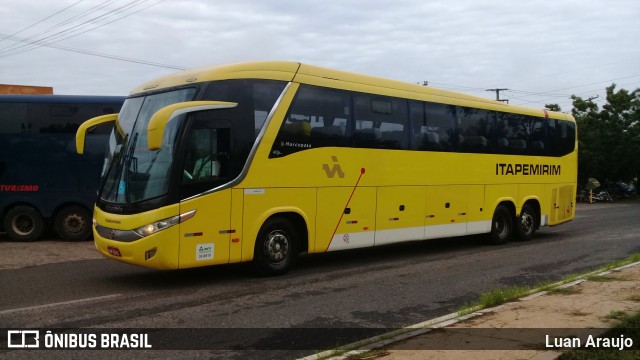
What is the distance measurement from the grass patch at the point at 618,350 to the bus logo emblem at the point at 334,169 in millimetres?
5262

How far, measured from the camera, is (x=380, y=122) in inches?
448

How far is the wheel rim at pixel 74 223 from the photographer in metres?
14.9

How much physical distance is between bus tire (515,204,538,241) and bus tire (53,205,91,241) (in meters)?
11.2

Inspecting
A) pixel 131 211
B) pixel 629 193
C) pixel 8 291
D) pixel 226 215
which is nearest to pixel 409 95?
pixel 226 215

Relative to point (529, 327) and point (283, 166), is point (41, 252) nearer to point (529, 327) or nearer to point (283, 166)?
point (283, 166)

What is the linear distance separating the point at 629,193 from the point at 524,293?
4195 cm

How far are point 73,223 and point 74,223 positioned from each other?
3 centimetres

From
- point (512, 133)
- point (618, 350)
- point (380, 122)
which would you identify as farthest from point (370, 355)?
point (512, 133)

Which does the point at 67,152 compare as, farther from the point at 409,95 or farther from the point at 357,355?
the point at 357,355

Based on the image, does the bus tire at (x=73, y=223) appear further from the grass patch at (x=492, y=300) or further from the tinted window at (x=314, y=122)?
the grass patch at (x=492, y=300)

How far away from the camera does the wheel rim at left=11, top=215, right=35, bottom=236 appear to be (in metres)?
14.8

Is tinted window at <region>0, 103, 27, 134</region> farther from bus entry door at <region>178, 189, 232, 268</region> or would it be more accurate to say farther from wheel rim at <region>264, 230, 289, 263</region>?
wheel rim at <region>264, 230, 289, 263</region>

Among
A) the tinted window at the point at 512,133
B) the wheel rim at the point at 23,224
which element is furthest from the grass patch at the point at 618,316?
the wheel rim at the point at 23,224

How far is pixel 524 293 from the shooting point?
7.87 metres
